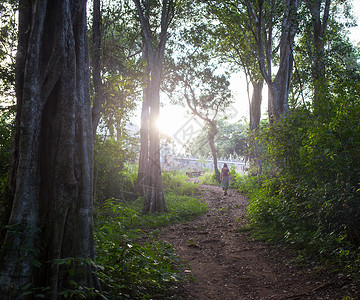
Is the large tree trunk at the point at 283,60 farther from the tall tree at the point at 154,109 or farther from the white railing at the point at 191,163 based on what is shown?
the white railing at the point at 191,163

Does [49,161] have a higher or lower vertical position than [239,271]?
higher

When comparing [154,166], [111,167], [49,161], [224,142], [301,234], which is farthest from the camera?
[224,142]

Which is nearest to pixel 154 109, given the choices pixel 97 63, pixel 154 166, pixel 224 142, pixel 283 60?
pixel 154 166

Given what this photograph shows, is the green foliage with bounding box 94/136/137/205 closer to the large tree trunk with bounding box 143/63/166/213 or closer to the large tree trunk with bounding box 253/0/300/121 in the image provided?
the large tree trunk with bounding box 143/63/166/213

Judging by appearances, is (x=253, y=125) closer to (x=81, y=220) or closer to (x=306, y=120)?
(x=306, y=120)

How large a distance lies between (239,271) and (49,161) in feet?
11.5

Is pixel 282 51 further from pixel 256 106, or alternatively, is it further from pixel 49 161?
pixel 49 161

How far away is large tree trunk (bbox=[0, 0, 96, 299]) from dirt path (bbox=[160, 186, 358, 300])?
1686 millimetres

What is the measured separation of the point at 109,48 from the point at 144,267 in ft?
19.7

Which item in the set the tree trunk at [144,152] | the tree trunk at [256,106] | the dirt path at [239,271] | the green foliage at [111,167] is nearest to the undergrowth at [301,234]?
the dirt path at [239,271]

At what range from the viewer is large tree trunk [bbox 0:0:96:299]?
246cm

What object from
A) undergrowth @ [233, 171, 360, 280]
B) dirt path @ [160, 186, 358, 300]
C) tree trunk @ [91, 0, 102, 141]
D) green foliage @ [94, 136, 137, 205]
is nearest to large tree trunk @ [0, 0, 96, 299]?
dirt path @ [160, 186, 358, 300]

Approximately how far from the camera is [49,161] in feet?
9.20

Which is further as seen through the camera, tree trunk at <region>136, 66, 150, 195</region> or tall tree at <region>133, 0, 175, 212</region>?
tree trunk at <region>136, 66, 150, 195</region>
